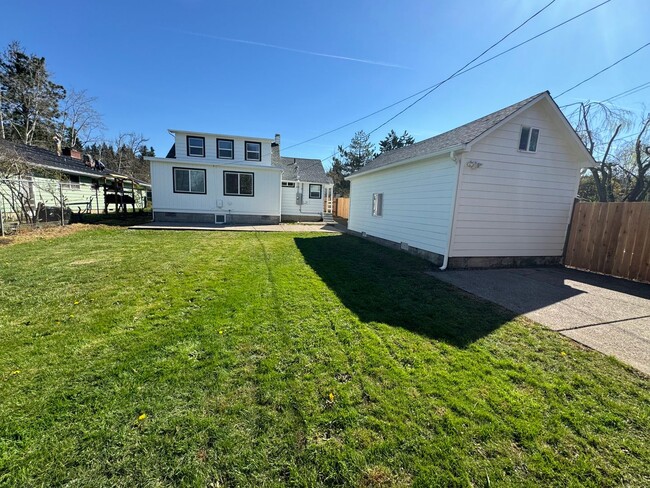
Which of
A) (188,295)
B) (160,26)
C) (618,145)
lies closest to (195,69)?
(160,26)

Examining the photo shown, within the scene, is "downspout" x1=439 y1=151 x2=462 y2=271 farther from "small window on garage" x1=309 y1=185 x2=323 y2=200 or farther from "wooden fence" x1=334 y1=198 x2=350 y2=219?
"wooden fence" x1=334 y1=198 x2=350 y2=219

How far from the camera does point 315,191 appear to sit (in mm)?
19594

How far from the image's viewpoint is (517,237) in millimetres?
7676

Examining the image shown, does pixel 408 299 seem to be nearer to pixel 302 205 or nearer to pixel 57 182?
pixel 302 205

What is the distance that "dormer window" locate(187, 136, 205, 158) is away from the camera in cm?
1548

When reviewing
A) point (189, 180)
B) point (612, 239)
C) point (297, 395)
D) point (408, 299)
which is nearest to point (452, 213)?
point (408, 299)

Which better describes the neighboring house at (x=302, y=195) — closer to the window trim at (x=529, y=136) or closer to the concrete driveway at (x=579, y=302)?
the window trim at (x=529, y=136)

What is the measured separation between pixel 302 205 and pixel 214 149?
6.62 m

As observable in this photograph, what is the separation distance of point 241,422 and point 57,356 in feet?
7.02

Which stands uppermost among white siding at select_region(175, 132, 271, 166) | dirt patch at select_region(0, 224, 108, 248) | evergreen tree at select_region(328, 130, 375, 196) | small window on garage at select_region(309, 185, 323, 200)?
evergreen tree at select_region(328, 130, 375, 196)

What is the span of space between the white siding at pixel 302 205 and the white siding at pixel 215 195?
2.77 metres

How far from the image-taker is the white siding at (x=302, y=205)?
19094 millimetres

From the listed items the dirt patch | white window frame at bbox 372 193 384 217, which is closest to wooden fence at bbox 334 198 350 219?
white window frame at bbox 372 193 384 217

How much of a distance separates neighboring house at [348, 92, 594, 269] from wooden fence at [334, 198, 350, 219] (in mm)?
14121
